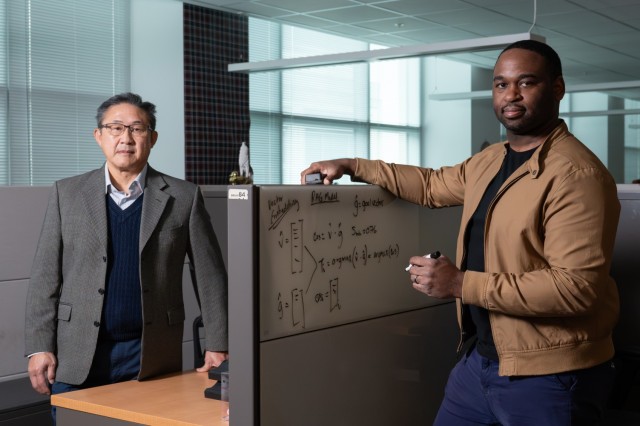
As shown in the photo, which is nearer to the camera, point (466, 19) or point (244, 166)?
point (244, 166)

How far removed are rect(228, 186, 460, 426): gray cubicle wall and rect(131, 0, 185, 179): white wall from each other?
213 inches

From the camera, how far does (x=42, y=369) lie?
2.38 metres

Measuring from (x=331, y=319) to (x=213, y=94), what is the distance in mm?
6231

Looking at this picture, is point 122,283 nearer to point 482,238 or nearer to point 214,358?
point 214,358

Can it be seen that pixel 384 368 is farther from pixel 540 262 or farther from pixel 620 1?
pixel 620 1

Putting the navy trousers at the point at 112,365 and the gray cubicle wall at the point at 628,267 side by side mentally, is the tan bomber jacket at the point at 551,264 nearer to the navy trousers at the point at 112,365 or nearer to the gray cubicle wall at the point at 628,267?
the navy trousers at the point at 112,365

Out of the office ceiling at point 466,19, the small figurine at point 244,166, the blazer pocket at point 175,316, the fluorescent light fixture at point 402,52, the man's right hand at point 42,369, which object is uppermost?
the office ceiling at point 466,19

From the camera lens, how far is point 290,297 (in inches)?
75.5

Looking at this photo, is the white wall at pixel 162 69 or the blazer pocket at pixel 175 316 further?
the white wall at pixel 162 69

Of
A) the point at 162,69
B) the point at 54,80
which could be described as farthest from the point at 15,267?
the point at 162,69

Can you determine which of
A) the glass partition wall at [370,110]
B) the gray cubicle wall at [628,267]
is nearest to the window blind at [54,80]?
the glass partition wall at [370,110]

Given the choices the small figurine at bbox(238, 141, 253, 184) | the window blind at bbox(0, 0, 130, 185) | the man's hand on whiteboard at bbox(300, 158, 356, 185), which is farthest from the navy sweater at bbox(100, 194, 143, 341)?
the window blind at bbox(0, 0, 130, 185)

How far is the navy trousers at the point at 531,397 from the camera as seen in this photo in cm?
179

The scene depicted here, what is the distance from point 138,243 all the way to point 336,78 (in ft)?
25.2
